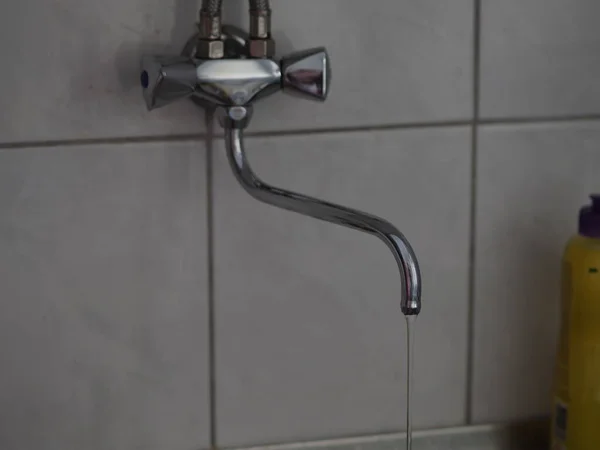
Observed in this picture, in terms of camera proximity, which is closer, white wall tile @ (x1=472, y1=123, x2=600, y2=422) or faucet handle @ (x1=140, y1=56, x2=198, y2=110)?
faucet handle @ (x1=140, y1=56, x2=198, y2=110)

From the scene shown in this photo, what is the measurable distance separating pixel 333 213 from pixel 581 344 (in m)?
0.28

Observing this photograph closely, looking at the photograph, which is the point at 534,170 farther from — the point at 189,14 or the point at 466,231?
the point at 189,14

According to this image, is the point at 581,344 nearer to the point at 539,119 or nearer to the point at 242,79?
the point at 539,119

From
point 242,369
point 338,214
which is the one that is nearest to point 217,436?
point 242,369

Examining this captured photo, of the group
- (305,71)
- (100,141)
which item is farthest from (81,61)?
(305,71)

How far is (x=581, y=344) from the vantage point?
2.55 ft

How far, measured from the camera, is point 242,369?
0.79m

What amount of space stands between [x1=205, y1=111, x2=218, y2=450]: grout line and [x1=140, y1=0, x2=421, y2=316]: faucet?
36 mm

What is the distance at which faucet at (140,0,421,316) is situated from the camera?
665mm

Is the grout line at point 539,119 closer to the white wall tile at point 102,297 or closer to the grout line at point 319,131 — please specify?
the grout line at point 319,131

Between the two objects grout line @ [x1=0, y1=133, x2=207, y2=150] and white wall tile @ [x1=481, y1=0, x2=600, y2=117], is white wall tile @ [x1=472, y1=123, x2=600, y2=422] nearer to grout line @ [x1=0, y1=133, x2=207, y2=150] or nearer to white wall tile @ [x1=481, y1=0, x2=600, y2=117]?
white wall tile @ [x1=481, y1=0, x2=600, y2=117]

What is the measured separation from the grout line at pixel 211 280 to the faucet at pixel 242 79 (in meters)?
0.04

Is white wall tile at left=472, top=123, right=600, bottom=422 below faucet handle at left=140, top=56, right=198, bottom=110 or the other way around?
below

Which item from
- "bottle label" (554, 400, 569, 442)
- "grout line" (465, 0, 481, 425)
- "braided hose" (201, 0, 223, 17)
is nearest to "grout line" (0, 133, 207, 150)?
"braided hose" (201, 0, 223, 17)
